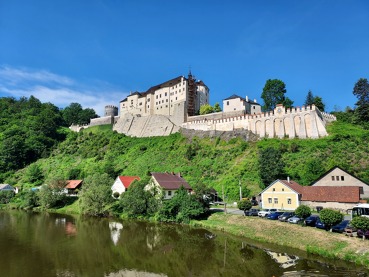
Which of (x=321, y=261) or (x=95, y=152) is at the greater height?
(x=95, y=152)

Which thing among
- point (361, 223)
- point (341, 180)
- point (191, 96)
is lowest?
point (361, 223)

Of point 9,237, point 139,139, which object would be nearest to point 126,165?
point 139,139

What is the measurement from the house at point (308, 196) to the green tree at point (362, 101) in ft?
112

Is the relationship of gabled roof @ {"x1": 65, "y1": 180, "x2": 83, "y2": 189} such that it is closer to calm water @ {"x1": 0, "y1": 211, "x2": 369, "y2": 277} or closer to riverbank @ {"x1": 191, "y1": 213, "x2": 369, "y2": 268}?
calm water @ {"x1": 0, "y1": 211, "x2": 369, "y2": 277}

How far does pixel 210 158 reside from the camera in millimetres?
59781

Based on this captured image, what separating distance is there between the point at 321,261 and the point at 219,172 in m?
33.5

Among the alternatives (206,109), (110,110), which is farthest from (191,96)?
(110,110)

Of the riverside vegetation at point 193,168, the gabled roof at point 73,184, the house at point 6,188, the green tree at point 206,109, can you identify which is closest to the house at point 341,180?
the riverside vegetation at point 193,168

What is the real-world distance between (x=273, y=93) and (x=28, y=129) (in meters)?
83.0

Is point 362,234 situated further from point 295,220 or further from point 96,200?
point 96,200

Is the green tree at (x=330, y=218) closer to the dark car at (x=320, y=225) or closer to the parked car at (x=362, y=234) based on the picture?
the dark car at (x=320, y=225)

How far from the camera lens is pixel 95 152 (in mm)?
79438

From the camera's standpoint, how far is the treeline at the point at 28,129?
84500mm

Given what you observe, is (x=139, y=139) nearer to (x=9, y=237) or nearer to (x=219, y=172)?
(x=219, y=172)
